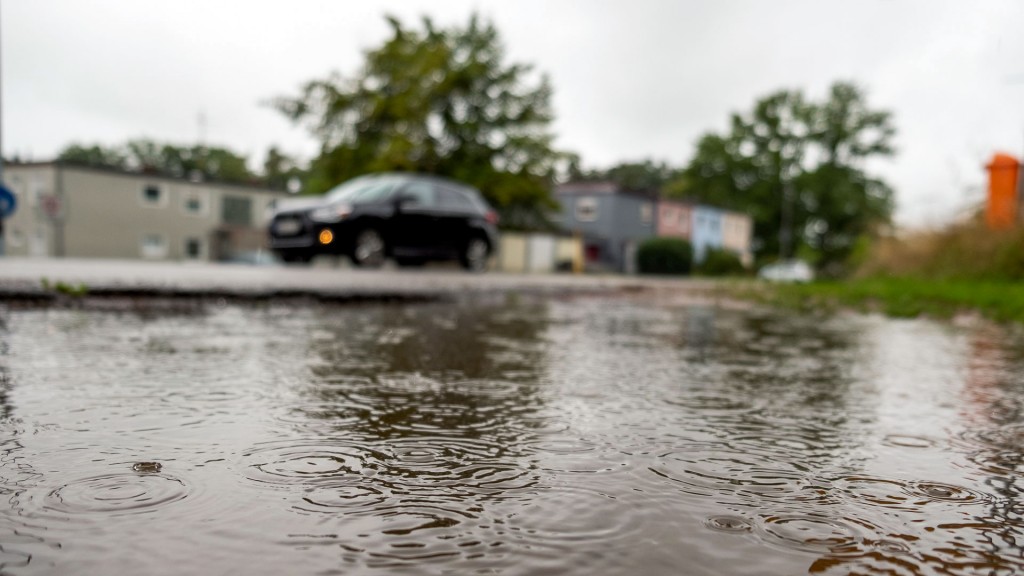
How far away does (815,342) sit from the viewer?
4.63 metres

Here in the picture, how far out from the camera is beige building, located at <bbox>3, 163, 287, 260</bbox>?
4228 centimetres

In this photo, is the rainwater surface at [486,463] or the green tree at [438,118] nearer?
the rainwater surface at [486,463]

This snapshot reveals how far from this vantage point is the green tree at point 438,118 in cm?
3155

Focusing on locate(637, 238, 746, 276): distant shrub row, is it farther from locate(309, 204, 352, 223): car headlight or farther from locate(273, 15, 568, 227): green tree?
locate(309, 204, 352, 223): car headlight

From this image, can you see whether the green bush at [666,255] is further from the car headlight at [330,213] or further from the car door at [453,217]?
the car headlight at [330,213]

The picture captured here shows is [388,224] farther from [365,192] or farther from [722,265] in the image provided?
[722,265]

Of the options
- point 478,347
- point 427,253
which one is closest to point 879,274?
point 427,253

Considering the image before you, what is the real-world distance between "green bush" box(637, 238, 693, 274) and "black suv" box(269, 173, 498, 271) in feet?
114

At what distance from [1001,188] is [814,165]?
174ft

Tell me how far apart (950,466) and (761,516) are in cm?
67

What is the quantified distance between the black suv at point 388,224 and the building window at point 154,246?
37.3m

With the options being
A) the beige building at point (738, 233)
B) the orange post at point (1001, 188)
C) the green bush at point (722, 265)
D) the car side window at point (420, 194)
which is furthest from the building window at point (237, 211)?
the orange post at point (1001, 188)

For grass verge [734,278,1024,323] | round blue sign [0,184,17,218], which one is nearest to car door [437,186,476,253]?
grass verge [734,278,1024,323]

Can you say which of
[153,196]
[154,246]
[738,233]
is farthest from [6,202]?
[738,233]
